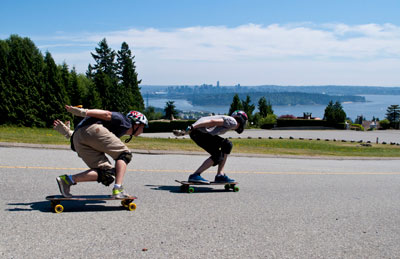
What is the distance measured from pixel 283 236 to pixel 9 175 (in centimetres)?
520

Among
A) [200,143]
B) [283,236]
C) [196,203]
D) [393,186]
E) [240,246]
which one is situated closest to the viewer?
[240,246]

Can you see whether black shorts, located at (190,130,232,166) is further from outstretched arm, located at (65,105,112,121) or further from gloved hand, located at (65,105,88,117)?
gloved hand, located at (65,105,88,117)

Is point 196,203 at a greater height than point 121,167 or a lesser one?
lesser

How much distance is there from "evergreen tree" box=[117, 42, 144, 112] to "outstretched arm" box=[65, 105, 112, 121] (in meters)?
73.8

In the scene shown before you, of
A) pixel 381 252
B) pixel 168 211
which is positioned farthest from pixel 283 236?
pixel 168 211

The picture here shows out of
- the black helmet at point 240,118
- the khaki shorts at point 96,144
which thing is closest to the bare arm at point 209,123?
the black helmet at point 240,118

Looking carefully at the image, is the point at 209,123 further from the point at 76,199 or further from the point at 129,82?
the point at 129,82

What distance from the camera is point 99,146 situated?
5.66 metres

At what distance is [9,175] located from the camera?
7734 millimetres

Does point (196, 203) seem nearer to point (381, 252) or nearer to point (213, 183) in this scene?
point (213, 183)

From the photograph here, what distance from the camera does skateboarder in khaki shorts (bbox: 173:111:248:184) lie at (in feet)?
24.2

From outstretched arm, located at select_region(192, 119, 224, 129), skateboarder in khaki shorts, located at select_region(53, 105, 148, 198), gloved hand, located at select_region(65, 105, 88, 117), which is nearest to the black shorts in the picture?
outstretched arm, located at select_region(192, 119, 224, 129)

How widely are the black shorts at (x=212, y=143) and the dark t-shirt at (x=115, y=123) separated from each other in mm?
1844

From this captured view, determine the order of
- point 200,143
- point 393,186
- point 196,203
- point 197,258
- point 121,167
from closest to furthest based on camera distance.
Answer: point 197,258 < point 121,167 < point 196,203 < point 200,143 < point 393,186
